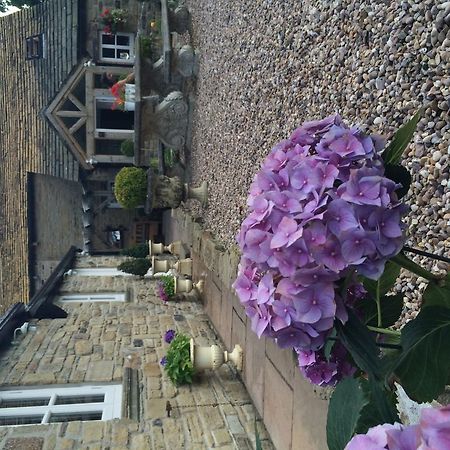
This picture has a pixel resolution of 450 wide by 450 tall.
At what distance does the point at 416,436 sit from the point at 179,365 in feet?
19.6

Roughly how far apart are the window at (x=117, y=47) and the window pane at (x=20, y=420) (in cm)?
1172

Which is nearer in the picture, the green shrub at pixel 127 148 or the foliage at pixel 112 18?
the foliage at pixel 112 18

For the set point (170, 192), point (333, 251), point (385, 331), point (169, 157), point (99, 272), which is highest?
point (169, 157)

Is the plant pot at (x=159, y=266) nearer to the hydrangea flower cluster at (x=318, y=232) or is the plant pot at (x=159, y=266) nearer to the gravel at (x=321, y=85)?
the gravel at (x=321, y=85)

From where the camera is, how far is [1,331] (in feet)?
24.9

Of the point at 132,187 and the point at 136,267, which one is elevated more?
the point at 132,187

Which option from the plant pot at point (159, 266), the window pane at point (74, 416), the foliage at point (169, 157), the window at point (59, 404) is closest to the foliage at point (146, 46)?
the foliage at point (169, 157)

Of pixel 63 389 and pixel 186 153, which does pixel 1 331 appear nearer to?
pixel 63 389

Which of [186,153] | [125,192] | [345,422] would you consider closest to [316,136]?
[345,422]

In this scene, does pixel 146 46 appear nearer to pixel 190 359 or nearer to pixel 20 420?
pixel 190 359

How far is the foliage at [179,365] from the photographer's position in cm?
690

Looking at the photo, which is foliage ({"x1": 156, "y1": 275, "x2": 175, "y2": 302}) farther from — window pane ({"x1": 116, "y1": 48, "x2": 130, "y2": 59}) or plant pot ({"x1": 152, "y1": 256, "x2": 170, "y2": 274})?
window pane ({"x1": 116, "y1": 48, "x2": 130, "y2": 59})

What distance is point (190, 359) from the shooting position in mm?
7035

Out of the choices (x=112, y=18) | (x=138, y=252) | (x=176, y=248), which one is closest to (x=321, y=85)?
(x=176, y=248)
